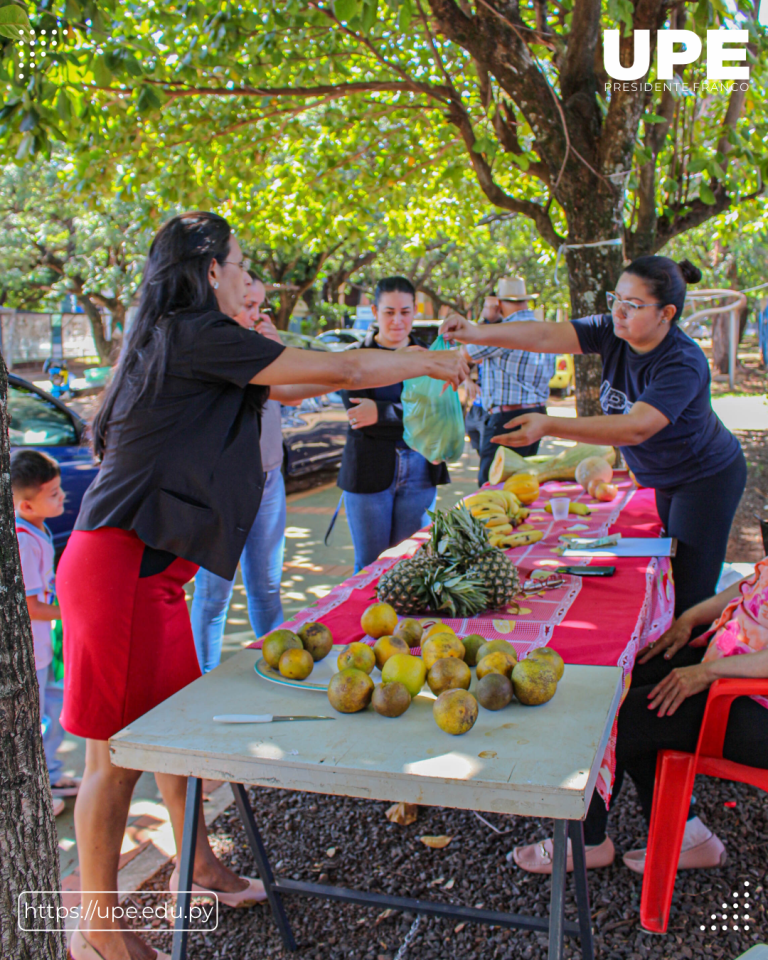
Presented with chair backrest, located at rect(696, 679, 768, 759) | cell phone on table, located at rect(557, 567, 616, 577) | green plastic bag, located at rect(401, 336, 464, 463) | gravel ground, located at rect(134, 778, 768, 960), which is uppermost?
green plastic bag, located at rect(401, 336, 464, 463)

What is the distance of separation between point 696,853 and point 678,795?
0.49m

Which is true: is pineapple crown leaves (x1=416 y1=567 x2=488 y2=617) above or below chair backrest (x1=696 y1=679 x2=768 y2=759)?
above

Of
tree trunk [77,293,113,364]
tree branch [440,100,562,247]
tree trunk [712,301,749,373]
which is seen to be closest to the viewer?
tree branch [440,100,562,247]

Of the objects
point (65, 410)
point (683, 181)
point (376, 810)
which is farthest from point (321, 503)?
point (376, 810)

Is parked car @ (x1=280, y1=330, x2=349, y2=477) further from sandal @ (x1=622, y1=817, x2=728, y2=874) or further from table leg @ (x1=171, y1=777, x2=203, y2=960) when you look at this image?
table leg @ (x1=171, y1=777, x2=203, y2=960)

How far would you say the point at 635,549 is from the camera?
327 cm

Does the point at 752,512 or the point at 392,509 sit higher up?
the point at 392,509

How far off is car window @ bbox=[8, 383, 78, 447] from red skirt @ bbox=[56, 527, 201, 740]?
4069 mm

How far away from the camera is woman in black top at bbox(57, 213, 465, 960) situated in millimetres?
2150

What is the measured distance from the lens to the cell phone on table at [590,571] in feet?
9.78

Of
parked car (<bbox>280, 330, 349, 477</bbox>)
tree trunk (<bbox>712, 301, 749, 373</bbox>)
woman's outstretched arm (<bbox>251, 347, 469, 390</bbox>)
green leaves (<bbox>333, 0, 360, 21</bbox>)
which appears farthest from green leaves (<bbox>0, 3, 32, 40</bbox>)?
tree trunk (<bbox>712, 301, 749, 373</bbox>)

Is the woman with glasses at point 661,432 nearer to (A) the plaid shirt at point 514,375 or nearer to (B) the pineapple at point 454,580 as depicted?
(B) the pineapple at point 454,580

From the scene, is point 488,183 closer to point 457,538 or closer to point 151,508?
point 457,538

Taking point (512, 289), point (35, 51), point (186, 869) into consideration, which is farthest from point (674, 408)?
point (512, 289)
